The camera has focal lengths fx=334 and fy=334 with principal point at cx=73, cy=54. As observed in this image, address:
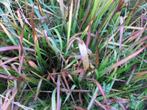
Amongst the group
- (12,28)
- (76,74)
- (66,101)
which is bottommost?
(66,101)

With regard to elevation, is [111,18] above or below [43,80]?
above

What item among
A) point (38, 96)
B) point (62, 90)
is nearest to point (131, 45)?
point (62, 90)

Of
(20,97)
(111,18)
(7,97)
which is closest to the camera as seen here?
(7,97)

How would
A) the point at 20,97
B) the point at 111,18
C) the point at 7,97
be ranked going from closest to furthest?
the point at 7,97 → the point at 20,97 → the point at 111,18

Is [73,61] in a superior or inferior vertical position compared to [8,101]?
superior

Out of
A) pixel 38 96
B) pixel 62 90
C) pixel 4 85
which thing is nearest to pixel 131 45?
pixel 62 90

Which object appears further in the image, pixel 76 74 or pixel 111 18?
pixel 111 18

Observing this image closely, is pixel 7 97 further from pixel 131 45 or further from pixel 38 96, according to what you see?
pixel 131 45
